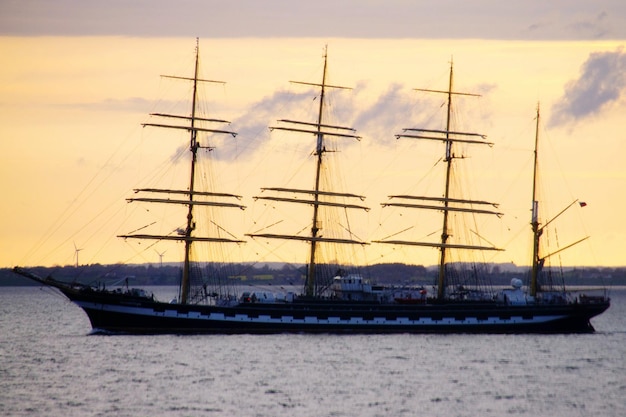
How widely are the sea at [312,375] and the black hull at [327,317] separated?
204cm

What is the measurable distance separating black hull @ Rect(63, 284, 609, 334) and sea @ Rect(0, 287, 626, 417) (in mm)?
2037

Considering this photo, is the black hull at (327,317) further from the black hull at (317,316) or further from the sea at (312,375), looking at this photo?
the sea at (312,375)

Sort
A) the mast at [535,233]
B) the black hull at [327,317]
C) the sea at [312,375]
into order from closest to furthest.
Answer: the sea at [312,375]
the black hull at [327,317]
the mast at [535,233]

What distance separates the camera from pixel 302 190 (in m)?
121

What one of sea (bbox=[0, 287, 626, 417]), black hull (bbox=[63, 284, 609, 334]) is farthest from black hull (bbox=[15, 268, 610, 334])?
sea (bbox=[0, 287, 626, 417])

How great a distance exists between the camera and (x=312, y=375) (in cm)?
8512

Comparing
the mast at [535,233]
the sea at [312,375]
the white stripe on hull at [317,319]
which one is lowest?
the sea at [312,375]

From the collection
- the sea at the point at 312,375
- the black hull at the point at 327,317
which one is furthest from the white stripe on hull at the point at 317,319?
the sea at the point at 312,375

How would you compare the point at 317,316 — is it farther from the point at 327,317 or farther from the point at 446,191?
the point at 446,191

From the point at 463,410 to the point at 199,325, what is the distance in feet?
147

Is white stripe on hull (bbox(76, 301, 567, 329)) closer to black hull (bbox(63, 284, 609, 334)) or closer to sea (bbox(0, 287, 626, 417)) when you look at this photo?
black hull (bbox(63, 284, 609, 334))

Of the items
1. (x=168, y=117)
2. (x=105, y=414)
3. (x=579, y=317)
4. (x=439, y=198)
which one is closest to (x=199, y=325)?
(x=168, y=117)

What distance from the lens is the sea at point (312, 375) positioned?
72.3 metres

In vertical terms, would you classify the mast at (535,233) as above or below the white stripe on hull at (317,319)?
above
